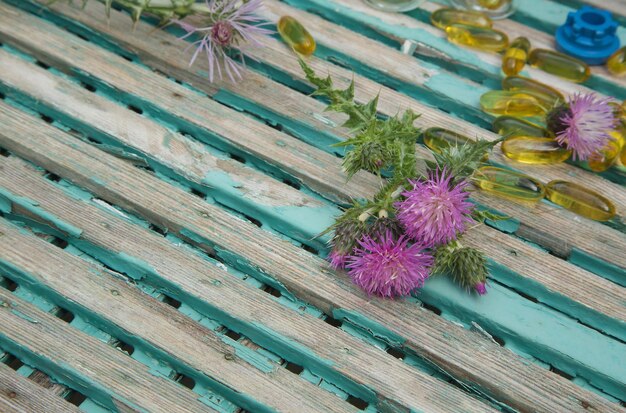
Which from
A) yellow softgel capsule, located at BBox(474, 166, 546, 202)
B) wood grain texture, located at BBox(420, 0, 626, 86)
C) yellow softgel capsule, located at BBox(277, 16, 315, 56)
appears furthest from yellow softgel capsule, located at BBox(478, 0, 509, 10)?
yellow softgel capsule, located at BBox(474, 166, 546, 202)

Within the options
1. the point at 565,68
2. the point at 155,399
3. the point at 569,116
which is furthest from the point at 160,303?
the point at 565,68

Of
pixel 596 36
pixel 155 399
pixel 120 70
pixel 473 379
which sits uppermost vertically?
pixel 596 36

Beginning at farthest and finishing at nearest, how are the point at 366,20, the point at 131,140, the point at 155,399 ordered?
1. the point at 366,20
2. the point at 131,140
3. the point at 155,399

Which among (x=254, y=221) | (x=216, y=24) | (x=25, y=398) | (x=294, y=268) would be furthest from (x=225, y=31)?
(x=25, y=398)

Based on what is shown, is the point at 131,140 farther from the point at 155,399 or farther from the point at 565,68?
the point at 565,68

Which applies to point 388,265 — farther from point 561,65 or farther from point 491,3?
point 491,3

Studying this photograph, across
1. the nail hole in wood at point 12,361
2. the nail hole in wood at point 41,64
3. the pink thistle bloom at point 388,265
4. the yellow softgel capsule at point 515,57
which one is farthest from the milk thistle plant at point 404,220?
the nail hole in wood at point 41,64

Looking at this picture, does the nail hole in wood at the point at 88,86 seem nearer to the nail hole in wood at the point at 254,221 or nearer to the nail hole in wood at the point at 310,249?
the nail hole in wood at the point at 254,221
